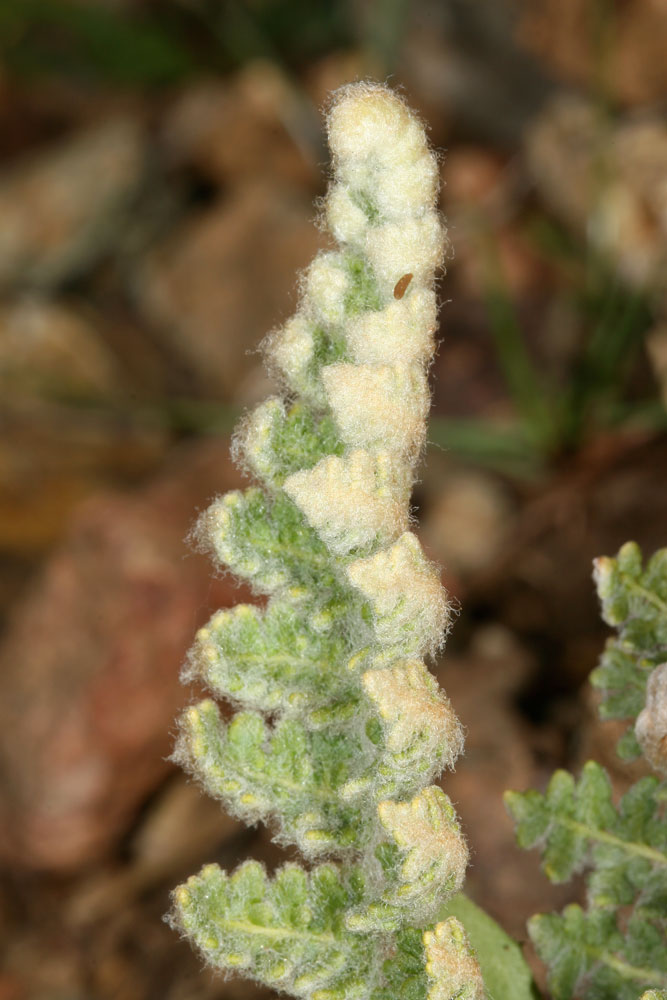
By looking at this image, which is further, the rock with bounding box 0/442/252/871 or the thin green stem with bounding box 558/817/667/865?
the rock with bounding box 0/442/252/871

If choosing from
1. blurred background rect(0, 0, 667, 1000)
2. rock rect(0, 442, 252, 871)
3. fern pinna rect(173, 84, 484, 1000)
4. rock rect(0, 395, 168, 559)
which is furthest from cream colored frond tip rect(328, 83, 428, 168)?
rock rect(0, 395, 168, 559)

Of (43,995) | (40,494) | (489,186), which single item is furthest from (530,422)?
(43,995)

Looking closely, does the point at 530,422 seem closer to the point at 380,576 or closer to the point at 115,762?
the point at 115,762

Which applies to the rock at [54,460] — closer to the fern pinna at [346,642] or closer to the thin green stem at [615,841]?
the fern pinna at [346,642]

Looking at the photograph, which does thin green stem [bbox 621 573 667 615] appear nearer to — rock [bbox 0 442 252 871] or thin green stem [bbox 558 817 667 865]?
thin green stem [bbox 558 817 667 865]

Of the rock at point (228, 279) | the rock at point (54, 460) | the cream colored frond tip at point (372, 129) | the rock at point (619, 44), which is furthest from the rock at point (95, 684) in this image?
the rock at point (619, 44)
